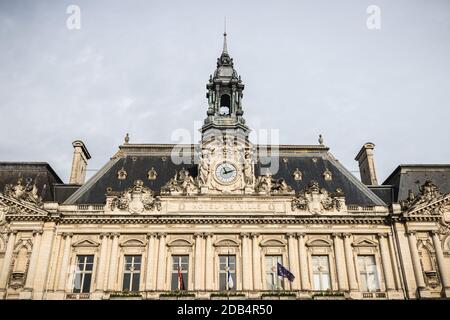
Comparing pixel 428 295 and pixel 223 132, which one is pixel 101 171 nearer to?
pixel 223 132

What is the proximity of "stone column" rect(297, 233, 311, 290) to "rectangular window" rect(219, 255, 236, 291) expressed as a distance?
447 cm

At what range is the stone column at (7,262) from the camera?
29.1 metres

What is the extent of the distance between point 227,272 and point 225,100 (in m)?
17.6

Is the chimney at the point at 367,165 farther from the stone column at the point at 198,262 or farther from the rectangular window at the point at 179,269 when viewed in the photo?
the rectangular window at the point at 179,269

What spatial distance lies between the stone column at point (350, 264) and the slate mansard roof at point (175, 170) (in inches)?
142

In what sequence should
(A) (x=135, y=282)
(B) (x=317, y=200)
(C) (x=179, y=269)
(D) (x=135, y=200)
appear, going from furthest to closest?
(B) (x=317, y=200) → (D) (x=135, y=200) → (A) (x=135, y=282) → (C) (x=179, y=269)

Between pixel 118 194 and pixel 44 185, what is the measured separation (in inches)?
261

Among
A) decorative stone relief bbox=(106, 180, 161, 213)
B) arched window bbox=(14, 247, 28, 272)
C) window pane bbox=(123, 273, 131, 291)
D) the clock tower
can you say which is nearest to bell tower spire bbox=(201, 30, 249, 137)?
the clock tower

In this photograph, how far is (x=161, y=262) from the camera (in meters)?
30.3

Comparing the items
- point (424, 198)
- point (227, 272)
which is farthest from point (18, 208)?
point (424, 198)

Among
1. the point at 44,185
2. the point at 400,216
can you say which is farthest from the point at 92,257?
the point at 400,216

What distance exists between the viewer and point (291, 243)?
31.0 meters

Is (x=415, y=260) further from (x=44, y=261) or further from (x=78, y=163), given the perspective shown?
(x=78, y=163)
